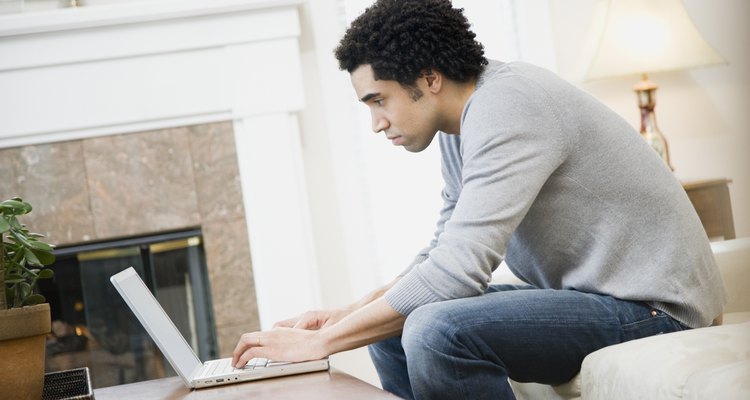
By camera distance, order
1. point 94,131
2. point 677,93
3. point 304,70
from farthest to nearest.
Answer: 1. point 677,93
2. point 304,70
3. point 94,131

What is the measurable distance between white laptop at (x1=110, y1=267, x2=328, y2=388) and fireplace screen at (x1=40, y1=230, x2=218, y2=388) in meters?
1.37

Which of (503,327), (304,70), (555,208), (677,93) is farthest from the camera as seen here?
(677,93)

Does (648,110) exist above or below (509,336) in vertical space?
above

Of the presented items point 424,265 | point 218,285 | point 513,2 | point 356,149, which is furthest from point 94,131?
point 424,265

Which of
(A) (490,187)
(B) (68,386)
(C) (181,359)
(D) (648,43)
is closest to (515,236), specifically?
(A) (490,187)

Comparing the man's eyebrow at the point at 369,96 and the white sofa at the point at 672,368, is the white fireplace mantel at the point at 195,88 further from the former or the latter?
the white sofa at the point at 672,368

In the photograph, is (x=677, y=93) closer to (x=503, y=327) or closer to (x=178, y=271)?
(x=178, y=271)

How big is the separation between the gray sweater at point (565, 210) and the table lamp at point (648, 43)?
4.64 feet

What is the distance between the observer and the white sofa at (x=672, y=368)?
1053mm

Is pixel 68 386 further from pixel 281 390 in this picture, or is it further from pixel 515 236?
pixel 515 236

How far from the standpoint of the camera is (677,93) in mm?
3285

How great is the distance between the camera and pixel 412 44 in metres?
1.58

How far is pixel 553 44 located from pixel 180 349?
2.06 m

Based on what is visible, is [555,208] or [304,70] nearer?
[555,208]
